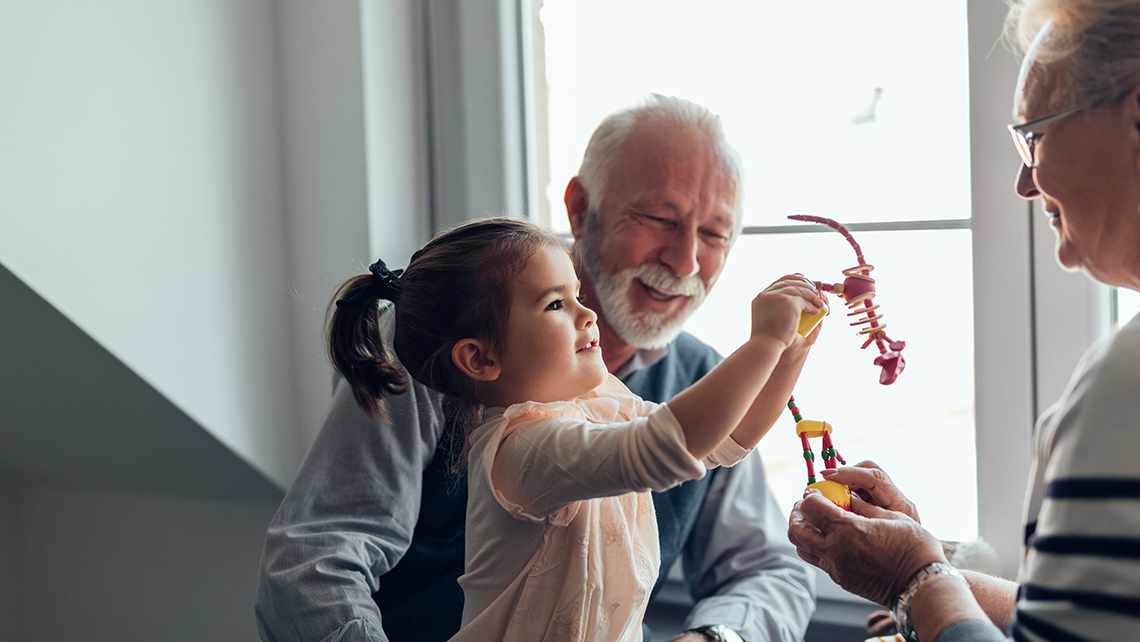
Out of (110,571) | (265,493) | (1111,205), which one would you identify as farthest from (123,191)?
(1111,205)

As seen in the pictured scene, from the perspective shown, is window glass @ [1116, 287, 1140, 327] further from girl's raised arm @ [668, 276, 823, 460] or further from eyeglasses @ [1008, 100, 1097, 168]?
girl's raised arm @ [668, 276, 823, 460]

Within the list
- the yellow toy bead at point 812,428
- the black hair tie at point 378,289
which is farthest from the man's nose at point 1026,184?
the black hair tie at point 378,289

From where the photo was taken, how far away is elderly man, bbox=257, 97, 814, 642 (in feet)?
4.24

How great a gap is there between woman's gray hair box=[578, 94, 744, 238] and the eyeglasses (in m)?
0.66

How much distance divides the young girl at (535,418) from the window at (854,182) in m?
0.74

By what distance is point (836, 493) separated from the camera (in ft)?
3.34

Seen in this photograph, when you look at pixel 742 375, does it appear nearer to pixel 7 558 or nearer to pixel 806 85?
pixel 806 85

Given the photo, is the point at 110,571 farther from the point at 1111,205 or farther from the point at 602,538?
the point at 1111,205

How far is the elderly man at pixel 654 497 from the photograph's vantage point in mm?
1292

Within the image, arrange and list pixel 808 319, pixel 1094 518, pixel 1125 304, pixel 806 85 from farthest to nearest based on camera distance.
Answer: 1. pixel 806 85
2. pixel 1125 304
3. pixel 808 319
4. pixel 1094 518

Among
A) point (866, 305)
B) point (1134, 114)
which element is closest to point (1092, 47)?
point (1134, 114)

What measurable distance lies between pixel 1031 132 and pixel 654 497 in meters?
0.91

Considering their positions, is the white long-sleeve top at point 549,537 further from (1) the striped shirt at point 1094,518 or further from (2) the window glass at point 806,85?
(2) the window glass at point 806,85

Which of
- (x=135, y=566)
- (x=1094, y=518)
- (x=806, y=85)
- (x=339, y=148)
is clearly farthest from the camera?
(x=135, y=566)
